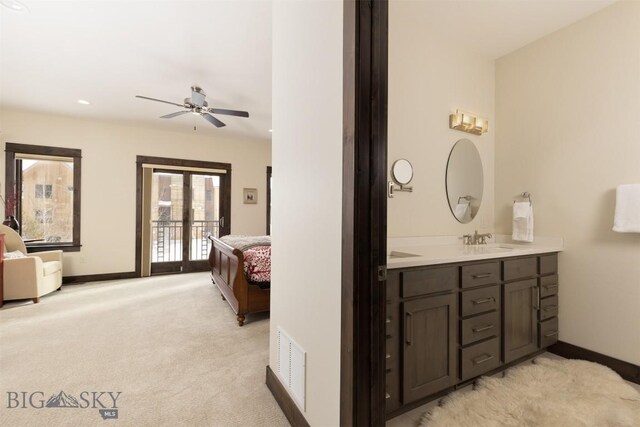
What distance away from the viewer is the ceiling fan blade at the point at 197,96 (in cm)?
319

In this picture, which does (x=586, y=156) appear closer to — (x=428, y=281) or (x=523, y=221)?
(x=523, y=221)

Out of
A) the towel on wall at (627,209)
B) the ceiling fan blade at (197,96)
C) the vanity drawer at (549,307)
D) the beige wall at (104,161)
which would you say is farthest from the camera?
the beige wall at (104,161)

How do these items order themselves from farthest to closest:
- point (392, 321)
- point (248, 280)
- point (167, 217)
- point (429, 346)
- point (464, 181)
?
point (167, 217), point (248, 280), point (464, 181), point (429, 346), point (392, 321)

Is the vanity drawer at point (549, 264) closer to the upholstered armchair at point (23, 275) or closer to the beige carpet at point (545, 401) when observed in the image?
the beige carpet at point (545, 401)

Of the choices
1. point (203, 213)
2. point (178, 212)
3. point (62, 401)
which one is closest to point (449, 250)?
point (62, 401)

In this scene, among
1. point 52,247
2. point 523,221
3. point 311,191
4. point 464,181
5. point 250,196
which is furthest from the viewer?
point 250,196

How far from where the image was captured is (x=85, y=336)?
2695 millimetres

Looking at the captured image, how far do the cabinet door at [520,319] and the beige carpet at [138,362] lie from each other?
1.74 m

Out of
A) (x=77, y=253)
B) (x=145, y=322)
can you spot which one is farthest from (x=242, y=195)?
(x=145, y=322)

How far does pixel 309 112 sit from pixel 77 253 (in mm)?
5503

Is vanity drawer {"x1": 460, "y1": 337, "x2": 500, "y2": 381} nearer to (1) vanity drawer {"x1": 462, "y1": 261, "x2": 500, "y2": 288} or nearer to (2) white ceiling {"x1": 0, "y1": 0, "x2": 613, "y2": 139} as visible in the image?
(1) vanity drawer {"x1": 462, "y1": 261, "x2": 500, "y2": 288}

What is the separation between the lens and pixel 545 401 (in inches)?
67.8

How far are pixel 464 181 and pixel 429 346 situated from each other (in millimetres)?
1753

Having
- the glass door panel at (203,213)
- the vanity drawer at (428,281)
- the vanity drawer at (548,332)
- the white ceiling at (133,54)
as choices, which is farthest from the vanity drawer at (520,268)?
the glass door panel at (203,213)
